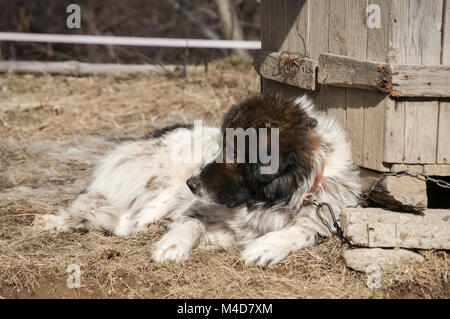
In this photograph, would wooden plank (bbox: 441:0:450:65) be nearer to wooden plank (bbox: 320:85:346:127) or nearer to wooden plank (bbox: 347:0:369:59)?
wooden plank (bbox: 347:0:369:59)

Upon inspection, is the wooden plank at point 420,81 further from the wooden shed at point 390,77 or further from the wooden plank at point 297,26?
the wooden plank at point 297,26

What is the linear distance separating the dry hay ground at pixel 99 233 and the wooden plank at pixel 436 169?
0.52m

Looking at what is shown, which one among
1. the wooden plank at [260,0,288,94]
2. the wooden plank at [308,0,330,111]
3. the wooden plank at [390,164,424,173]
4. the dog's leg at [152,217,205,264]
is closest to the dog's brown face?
the dog's leg at [152,217,205,264]

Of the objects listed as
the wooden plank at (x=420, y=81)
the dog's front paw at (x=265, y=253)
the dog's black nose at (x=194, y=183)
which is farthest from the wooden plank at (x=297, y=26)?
the dog's front paw at (x=265, y=253)

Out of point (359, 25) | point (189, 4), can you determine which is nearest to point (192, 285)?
point (359, 25)

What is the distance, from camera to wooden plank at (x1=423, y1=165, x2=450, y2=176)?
3.72 m

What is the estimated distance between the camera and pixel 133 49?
12.2m

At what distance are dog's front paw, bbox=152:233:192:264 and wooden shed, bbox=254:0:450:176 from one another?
1.31 m

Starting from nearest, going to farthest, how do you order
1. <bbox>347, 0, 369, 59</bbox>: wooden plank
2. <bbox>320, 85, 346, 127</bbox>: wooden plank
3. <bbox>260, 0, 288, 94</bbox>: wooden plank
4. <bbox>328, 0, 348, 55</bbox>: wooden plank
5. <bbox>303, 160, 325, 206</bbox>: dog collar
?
1. <bbox>303, 160, 325, 206</bbox>: dog collar
2. <bbox>347, 0, 369, 59</bbox>: wooden plank
3. <bbox>328, 0, 348, 55</bbox>: wooden plank
4. <bbox>320, 85, 346, 127</bbox>: wooden plank
5. <bbox>260, 0, 288, 94</bbox>: wooden plank

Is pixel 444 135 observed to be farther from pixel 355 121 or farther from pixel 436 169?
pixel 355 121

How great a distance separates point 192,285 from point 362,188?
136 centimetres
